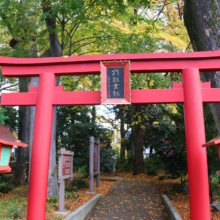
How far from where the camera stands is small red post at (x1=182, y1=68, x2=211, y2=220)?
160 inches

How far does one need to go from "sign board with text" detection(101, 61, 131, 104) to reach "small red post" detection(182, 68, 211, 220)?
1.14 metres

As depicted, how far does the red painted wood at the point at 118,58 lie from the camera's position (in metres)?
4.61

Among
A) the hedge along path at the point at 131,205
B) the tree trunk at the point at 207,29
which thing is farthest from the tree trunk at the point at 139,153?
the tree trunk at the point at 207,29

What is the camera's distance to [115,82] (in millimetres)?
4613

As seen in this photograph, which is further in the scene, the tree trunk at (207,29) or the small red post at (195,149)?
the tree trunk at (207,29)

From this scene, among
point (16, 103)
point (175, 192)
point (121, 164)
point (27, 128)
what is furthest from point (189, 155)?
point (121, 164)

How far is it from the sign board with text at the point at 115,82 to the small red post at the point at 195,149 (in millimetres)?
1144

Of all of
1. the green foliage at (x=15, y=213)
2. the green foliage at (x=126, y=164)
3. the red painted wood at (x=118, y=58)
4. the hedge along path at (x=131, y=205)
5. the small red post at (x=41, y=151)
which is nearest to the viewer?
the small red post at (x=41, y=151)

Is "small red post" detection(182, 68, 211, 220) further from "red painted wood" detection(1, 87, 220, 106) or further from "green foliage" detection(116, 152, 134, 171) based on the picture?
"green foliage" detection(116, 152, 134, 171)

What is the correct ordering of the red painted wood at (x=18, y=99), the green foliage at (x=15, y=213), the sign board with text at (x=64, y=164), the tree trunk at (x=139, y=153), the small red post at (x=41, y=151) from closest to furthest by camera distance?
the small red post at (x=41, y=151) → the red painted wood at (x=18, y=99) → the green foliage at (x=15, y=213) → the sign board with text at (x=64, y=164) → the tree trunk at (x=139, y=153)

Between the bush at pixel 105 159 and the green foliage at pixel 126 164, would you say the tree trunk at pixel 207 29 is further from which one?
the green foliage at pixel 126 164

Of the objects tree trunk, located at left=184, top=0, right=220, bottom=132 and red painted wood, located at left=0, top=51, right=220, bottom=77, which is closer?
red painted wood, located at left=0, top=51, right=220, bottom=77

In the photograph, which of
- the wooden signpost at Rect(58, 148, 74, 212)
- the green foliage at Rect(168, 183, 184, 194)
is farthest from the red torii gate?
the green foliage at Rect(168, 183, 184, 194)

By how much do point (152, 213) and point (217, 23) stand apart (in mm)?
5736
